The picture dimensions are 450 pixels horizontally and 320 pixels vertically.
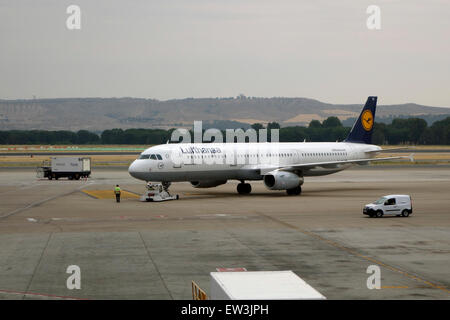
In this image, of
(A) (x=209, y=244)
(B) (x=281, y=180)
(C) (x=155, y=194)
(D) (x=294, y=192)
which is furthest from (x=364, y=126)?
(A) (x=209, y=244)

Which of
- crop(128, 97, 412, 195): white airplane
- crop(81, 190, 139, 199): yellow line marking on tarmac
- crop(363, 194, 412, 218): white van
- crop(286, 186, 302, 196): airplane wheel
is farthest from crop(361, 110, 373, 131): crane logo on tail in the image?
crop(363, 194, 412, 218): white van

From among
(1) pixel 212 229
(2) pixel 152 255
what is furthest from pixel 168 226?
(2) pixel 152 255

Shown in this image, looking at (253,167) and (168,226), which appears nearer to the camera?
(168,226)

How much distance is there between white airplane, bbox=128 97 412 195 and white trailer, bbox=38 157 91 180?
105 ft

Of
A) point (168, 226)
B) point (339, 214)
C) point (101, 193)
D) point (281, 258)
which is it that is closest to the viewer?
point (281, 258)

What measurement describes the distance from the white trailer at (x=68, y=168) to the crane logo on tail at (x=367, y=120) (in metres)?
38.8

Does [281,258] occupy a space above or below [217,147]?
below

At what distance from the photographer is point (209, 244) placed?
107 feet

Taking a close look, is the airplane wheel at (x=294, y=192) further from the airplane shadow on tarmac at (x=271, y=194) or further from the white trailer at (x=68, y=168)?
the white trailer at (x=68, y=168)

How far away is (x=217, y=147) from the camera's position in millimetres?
59062

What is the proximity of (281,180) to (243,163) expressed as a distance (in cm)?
403
